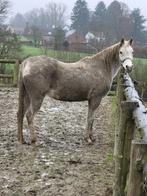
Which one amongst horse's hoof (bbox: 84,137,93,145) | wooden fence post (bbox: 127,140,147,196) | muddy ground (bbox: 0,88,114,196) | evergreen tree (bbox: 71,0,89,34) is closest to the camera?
wooden fence post (bbox: 127,140,147,196)

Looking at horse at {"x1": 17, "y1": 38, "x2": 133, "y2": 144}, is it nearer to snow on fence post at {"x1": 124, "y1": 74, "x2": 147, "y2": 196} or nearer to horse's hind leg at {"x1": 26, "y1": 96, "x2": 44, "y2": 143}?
horse's hind leg at {"x1": 26, "y1": 96, "x2": 44, "y2": 143}

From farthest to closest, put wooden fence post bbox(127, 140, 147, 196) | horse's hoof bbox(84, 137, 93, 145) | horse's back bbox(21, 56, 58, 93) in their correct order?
horse's hoof bbox(84, 137, 93, 145), horse's back bbox(21, 56, 58, 93), wooden fence post bbox(127, 140, 147, 196)

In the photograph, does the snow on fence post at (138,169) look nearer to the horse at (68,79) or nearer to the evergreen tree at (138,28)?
the horse at (68,79)

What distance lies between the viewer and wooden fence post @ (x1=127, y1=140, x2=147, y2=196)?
2.65 m

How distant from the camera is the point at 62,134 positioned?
25.7 feet

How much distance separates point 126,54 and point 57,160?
2.26 meters

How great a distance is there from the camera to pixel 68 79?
280 inches

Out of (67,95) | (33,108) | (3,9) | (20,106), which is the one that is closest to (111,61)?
(67,95)

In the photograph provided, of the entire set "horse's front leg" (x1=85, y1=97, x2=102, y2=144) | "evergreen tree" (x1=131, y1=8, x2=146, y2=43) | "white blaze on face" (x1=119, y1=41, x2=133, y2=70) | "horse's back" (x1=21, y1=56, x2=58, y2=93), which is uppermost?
"evergreen tree" (x1=131, y1=8, x2=146, y2=43)

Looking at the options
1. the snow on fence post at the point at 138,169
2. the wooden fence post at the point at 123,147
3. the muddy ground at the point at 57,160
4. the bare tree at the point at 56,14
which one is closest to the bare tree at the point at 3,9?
the muddy ground at the point at 57,160

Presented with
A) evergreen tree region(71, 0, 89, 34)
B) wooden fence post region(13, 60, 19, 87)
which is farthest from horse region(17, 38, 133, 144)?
evergreen tree region(71, 0, 89, 34)

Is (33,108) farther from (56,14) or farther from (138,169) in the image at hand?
(56,14)

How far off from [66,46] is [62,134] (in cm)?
2510

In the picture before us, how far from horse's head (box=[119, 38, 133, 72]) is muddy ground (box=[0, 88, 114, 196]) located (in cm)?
145
